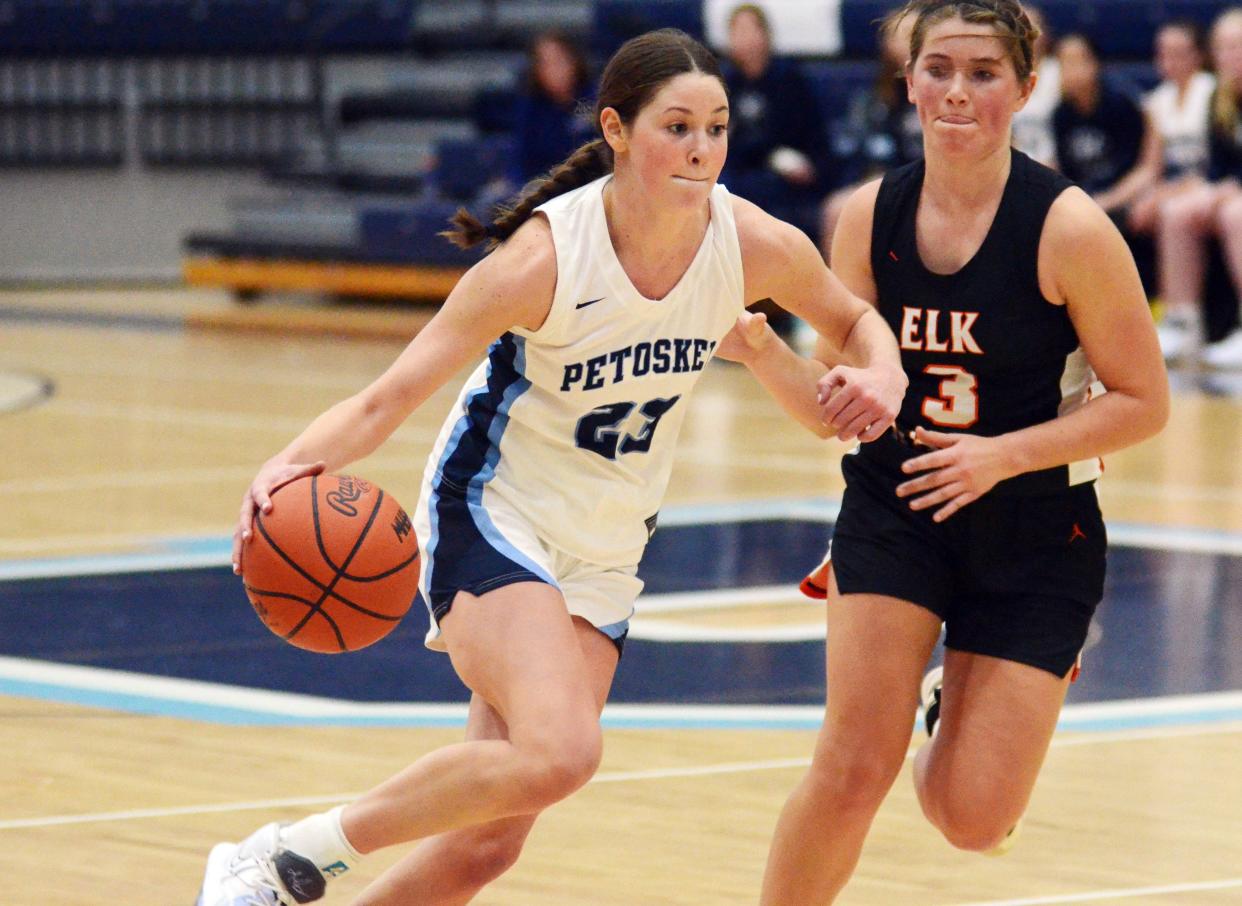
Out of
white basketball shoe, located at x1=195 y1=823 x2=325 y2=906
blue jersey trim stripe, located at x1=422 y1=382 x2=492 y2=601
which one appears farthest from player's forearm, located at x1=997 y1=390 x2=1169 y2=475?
white basketball shoe, located at x1=195 y1=823 x2=325 y2=906

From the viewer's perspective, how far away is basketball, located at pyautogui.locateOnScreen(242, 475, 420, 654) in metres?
3.24

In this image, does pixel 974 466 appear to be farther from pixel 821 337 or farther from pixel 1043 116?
pixel 1043 116

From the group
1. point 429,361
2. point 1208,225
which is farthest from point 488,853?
point 1208,225

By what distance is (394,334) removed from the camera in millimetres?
14609

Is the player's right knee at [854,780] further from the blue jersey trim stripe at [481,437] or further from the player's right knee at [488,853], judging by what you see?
the blue jersey trim stripe at [481,437]

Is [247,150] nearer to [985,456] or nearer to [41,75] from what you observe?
[41,75]

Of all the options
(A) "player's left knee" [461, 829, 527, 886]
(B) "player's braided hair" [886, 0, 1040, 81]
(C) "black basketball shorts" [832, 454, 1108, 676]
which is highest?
(B) "player's braided hair" [886, 0, 1040, 81]

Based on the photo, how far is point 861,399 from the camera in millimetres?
3363

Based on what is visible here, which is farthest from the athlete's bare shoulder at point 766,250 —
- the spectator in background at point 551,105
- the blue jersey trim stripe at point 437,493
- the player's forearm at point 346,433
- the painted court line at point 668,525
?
the spectator in background at point 551,105

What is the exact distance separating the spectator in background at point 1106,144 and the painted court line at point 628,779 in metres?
8.03

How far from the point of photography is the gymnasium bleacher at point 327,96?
15.5 m

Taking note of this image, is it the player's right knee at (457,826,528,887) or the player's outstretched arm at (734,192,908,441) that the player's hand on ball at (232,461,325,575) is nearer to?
the player's right knee at (457,826,528,887)

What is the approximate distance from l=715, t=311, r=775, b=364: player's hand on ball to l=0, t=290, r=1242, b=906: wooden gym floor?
97 cm

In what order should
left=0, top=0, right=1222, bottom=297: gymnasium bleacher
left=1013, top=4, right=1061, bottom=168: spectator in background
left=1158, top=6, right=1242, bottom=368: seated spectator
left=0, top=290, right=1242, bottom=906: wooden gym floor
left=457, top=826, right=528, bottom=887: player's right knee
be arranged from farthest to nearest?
left=0, top=0, right=1222, bottom=297: gymnasium bleacher → left=1013, top=4, right=1061, bottom=168: spectator in background → left=1158, top=6, right=1242, bottom=368: seated spectator → left=0, top=290, right=1242, bottom=906: wooden gym floor → left=457, top=826, right=528, bottom=887: player's right knee
